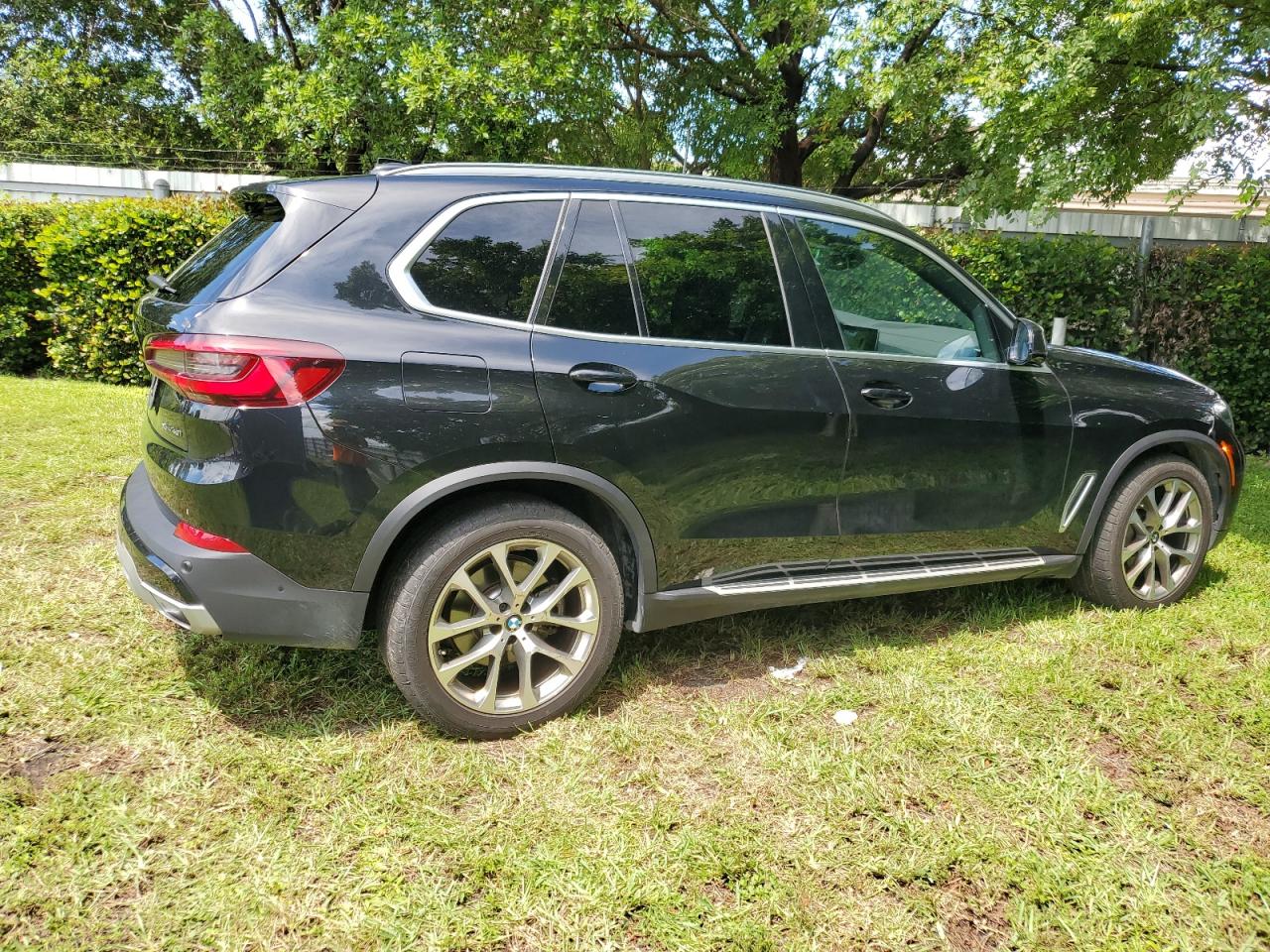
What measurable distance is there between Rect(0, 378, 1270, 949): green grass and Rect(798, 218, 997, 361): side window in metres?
1.30

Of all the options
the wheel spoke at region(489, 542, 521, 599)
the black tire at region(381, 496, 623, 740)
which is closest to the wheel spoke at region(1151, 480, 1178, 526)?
the black tire at region(381, 496, 623, 740)

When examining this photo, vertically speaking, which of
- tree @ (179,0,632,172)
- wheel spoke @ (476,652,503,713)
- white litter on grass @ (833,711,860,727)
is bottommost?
white litter on grass @ (833,711,860,727)

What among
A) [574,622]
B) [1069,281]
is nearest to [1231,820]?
[574,622]

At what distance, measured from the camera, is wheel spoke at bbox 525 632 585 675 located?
114 inches

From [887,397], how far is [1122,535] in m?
1.53

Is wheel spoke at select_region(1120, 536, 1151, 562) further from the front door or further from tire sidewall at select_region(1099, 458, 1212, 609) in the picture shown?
the front door

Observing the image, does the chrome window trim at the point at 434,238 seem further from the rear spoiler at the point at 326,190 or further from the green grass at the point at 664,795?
the green grass at the point at 664,795

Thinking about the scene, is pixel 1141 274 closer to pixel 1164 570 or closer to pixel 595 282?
pixel 1164 570

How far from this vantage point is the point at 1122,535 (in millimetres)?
3938

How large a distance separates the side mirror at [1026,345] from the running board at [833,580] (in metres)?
0.85

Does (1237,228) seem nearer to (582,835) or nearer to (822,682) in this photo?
(822,682)

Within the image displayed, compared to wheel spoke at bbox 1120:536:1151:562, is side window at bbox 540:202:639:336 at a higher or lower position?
higher

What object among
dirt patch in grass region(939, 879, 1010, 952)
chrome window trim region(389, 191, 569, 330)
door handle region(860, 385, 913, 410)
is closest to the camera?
dirt patch in grass region(939, 879, 1010, 952)

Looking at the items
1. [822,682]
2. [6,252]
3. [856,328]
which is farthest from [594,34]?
[822,682]
